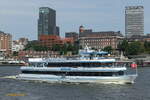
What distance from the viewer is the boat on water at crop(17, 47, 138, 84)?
81250mm

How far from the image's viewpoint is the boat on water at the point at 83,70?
81.2 m

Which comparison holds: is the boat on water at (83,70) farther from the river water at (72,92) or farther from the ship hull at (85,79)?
the river water at (72,92)

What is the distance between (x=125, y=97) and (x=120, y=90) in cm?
807

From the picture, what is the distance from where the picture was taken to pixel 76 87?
260 ft

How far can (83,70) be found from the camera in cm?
8338

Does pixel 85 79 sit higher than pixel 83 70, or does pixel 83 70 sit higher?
pixel 83 70

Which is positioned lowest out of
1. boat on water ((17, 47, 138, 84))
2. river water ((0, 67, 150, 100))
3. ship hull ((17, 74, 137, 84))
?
river water ((0, 67, 150, 100))

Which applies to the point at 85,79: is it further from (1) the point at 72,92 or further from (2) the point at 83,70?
(1) the point at 72,92

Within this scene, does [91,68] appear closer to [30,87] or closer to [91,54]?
[91,54]

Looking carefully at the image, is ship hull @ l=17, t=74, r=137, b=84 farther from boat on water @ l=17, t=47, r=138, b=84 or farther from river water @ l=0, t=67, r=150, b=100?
river water @ l=0, t=67, r=150, b=100

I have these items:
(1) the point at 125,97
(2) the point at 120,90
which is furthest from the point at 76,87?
(1) the point at 125,97

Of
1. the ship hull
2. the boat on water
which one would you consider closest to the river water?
the ship hull

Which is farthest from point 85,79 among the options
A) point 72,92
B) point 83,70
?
point 72,92

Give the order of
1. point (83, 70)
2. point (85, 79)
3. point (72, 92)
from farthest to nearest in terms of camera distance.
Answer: point (85, 79)
point (83, 70)
point (72, 92)
